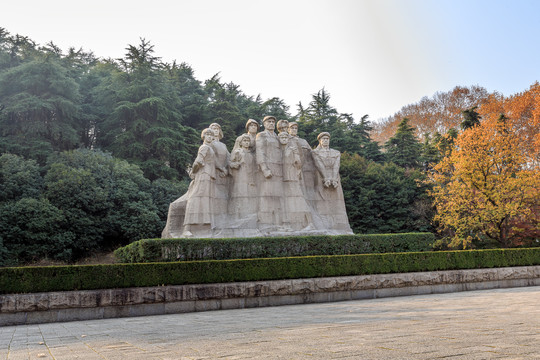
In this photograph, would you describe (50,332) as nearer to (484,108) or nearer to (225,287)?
(225,287)

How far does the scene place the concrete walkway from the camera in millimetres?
3951

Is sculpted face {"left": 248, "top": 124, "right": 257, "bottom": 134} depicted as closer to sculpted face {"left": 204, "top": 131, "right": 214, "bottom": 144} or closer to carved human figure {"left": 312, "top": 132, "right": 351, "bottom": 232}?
sculpted face {"left": 204, "top": 131, "right": 214, "bottom": 144}

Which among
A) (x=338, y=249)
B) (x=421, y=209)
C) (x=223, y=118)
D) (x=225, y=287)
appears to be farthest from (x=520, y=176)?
(x=223, y=118)

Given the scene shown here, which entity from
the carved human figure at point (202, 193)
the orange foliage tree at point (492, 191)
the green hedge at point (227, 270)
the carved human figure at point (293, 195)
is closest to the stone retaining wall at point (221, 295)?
the green hedge at point (227, 270)

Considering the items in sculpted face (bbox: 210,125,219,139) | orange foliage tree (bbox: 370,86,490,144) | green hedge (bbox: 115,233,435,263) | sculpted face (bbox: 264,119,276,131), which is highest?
orange foliage tree (bbox: 370,86,490,144)

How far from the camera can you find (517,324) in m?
5.62

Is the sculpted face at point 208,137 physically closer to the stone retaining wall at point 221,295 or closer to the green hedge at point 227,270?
the green hedge at point 227,270

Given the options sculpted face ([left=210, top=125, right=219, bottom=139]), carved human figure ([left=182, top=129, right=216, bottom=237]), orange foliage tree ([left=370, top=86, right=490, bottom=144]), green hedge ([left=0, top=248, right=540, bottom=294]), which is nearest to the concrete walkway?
green hedge ([left=0, top=248, right=540, bottom=294])

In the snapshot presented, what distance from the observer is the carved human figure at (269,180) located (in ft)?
46.9

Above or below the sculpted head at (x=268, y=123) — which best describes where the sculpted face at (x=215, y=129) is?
below

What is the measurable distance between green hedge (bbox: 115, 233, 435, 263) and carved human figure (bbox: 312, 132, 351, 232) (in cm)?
141

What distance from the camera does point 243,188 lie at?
47.2ft

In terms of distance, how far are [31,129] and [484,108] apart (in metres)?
33.6

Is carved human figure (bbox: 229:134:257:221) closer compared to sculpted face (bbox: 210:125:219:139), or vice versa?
carved human figure (bbox: 229:134:257:221)
